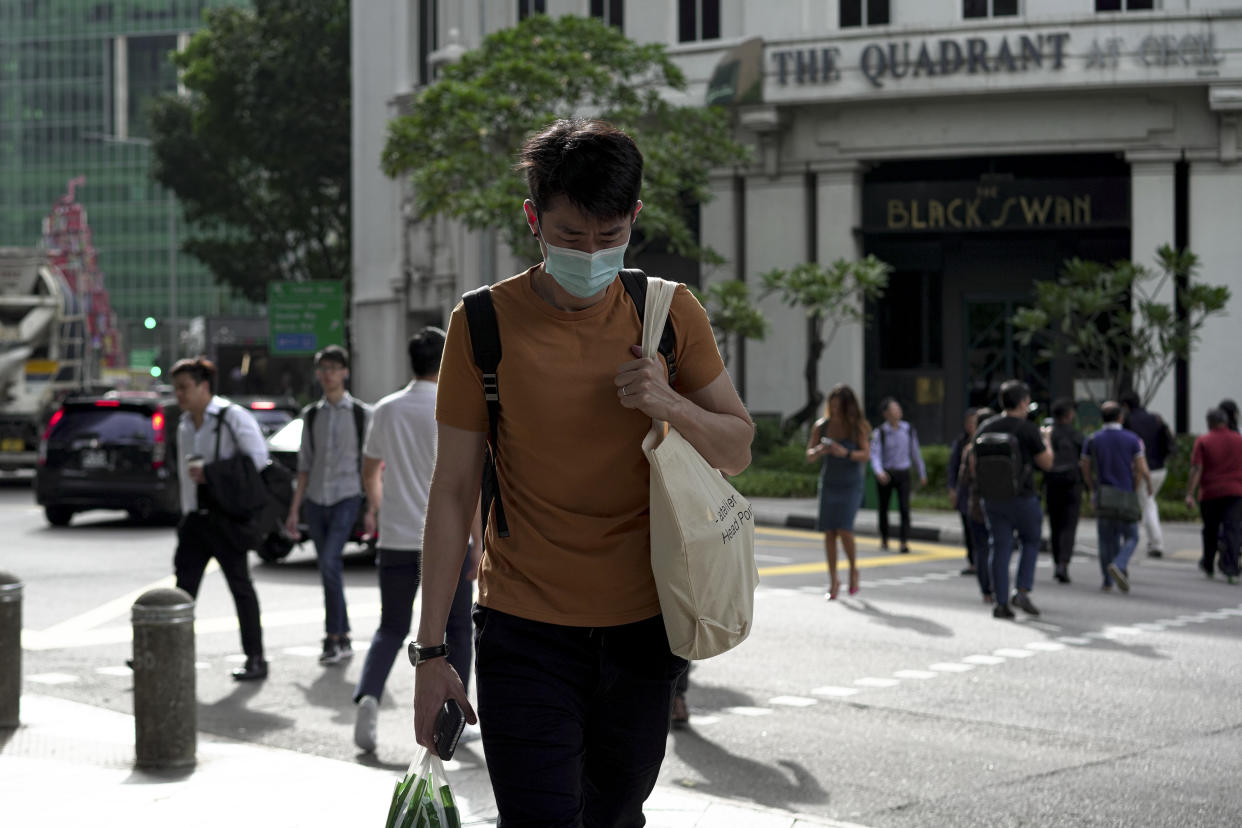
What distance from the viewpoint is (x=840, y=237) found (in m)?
30.0

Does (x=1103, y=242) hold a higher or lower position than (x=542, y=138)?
higher

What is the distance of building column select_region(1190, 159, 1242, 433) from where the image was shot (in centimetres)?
2770

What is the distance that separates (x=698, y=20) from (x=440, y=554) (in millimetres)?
29061

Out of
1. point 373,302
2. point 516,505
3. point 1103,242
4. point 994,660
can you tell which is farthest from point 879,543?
point 373,302

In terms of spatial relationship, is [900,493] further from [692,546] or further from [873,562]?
[692,546]

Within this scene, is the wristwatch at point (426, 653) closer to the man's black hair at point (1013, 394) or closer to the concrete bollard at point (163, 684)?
the concrete bollard at point (163, 684)

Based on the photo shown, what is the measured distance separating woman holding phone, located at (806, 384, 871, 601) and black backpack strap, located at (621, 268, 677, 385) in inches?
375

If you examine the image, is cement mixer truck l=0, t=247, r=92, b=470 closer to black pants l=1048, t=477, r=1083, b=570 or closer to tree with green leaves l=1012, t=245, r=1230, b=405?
tree with green leaves l=1012, t=245, r=1230, b=405

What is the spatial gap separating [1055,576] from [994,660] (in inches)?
198

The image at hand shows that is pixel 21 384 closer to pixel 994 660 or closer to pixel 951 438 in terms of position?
pixel 951 438

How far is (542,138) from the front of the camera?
10.4ft

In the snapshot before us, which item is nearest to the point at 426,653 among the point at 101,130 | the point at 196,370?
the point at 196,370

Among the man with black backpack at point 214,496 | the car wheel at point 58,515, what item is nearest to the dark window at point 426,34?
the car wheel at point 58,515

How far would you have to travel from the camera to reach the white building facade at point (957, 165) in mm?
27609
